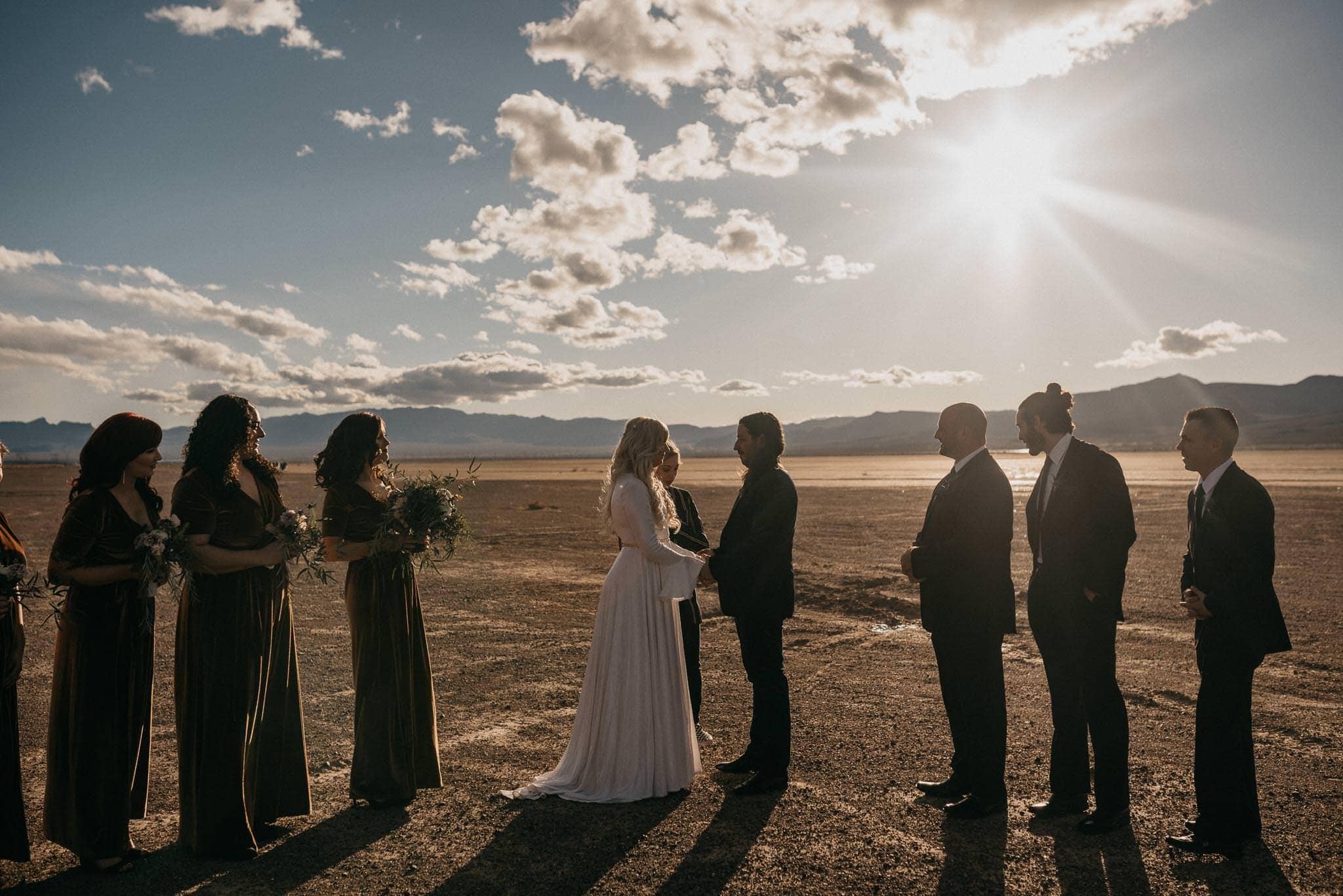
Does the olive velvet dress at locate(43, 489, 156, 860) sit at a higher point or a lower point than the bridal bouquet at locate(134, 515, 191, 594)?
lower

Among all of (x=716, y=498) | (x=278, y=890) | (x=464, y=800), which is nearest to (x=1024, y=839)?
(x=464, y=800)

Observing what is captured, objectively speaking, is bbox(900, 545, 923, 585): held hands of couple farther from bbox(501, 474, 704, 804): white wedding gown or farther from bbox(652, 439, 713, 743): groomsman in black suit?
bbox(652, 439, 713, 743): groomsman in black suit

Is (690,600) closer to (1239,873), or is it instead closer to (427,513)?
(427,513)

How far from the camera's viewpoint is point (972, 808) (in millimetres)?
4707

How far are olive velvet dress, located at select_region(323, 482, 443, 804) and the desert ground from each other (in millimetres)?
242

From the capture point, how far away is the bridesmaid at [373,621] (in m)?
4.87

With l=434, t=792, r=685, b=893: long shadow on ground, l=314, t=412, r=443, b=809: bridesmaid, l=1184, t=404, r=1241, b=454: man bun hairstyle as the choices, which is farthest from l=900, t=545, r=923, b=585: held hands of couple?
l=314, t=412, r=443, b=809: bridesmaid

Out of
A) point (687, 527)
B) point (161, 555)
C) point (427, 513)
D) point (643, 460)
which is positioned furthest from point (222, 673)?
point (687, 527)

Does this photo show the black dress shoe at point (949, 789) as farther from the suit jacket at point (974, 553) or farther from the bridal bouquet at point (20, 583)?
the bridal bouquet at point (20, 583)

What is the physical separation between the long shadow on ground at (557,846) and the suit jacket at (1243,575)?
320cm

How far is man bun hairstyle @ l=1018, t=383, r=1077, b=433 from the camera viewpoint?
188 inches

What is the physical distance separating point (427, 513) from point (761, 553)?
6.85 ft

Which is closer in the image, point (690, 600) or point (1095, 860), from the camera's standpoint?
point (1095, 860)

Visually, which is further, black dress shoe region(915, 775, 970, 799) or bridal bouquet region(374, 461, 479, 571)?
black dress shoe region(915, 775, 970, 799)
